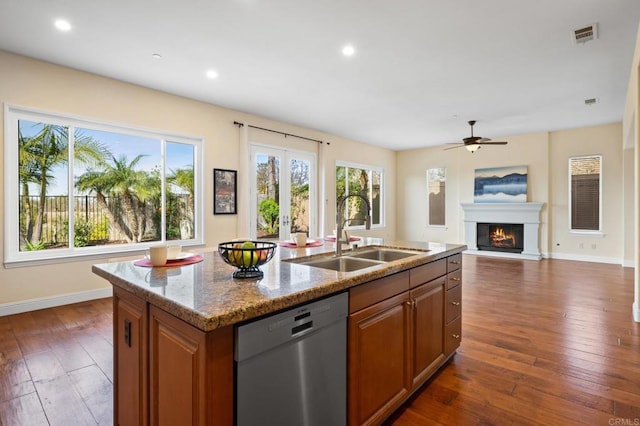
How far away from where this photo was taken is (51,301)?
147 inches

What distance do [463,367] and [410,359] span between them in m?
0.81

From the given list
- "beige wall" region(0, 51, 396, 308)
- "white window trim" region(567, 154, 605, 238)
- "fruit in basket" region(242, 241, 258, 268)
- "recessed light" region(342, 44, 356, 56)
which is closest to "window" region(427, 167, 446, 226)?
"white window trim" region(567, 154, 605, 238)

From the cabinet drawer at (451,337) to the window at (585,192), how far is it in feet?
20.0

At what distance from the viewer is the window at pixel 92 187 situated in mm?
3598

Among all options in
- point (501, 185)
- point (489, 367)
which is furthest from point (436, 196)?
point (489, 367)

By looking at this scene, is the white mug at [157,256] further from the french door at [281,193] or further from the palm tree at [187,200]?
the french door at [281,193]

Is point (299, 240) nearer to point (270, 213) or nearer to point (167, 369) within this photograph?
point (167, 369)

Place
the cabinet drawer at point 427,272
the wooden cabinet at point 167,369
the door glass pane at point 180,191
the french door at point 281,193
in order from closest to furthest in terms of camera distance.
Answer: the wooden cabinet at point 167,369 < the cabinet drawer at point 427,272 < the door glass pane at point 180,191 < the french door at point 281,193

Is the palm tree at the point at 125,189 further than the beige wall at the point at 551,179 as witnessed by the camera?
No

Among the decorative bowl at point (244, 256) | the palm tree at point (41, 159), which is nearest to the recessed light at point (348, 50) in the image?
the decorative bowl at point (244, 256)

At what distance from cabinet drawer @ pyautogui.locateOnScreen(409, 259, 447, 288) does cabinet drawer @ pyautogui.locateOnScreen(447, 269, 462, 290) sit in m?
0.10

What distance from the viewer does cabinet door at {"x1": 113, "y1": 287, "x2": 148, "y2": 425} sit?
1.31 metres

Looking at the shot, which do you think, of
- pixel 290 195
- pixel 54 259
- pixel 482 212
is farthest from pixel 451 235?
pixel 54 259

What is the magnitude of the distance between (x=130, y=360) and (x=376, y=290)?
1.16 metres
